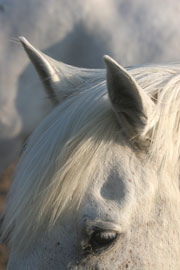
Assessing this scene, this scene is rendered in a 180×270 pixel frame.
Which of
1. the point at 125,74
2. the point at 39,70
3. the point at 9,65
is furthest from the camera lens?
the point at 9,65

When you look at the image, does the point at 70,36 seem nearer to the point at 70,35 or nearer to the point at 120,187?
the point at 70,35

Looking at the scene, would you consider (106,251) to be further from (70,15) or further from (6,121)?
(70,15)

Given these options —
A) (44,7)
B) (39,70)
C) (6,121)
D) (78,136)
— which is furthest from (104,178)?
(44,7)

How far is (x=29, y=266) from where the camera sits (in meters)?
0.81

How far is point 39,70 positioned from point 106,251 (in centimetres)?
57

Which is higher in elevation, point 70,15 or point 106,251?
point 70,15

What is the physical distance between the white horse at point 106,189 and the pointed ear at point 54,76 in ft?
0.63

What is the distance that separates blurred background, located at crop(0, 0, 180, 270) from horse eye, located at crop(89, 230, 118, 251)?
147 cm

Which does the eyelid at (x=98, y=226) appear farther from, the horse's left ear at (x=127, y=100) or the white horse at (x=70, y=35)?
the white horse at (x=70, y=35)

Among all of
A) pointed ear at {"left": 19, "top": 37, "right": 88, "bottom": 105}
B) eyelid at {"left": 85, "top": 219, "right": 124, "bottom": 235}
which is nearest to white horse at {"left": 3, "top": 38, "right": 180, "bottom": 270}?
eyelid at {"left": 85, "top": 219, "right": 124, "bottom": 235}

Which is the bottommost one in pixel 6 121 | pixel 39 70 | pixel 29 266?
pixel 6 121

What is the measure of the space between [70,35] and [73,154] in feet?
5.36

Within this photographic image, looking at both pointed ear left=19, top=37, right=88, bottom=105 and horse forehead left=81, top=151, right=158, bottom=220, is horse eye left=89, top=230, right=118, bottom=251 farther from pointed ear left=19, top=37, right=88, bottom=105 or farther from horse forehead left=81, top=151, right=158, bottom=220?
pointed ear left=19, top=37, right=88, bottom=105

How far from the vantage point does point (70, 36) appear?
2.34 meters
